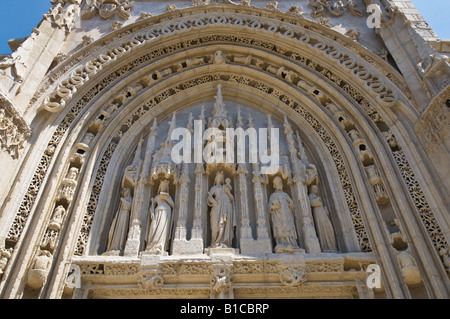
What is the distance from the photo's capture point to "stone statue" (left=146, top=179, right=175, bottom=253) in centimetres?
800

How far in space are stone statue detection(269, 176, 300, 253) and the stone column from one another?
19 cm

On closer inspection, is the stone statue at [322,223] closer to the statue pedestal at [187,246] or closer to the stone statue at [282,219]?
the stone statue at [282,219]

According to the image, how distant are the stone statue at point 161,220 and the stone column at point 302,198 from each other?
8.30 feet

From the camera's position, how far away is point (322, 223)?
8445 millimetres

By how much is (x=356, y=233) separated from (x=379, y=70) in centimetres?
375

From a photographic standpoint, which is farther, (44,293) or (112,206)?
(112,206)

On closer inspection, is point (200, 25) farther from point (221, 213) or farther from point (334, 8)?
point (221, 213)

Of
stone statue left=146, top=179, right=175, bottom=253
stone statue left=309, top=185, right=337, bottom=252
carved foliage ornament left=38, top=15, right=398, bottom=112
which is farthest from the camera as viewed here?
carved foliage ornament left=38, top=15, right=398, bottom=112

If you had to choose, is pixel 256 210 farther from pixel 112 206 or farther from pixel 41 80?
pixel 41 80

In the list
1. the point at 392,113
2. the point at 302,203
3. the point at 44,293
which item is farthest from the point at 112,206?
the point at 392,113

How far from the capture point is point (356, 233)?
8062 millimetres

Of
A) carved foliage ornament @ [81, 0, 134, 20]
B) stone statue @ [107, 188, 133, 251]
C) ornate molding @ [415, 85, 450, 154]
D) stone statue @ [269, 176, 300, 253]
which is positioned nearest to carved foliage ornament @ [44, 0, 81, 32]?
carved foliage ornament @ [81, 0, 134, 20]

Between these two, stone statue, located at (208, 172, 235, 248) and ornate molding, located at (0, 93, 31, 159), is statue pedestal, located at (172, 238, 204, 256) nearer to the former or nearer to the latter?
stone statue, located at (208, 172, 235, 248)

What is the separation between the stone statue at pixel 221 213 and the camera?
26.6 ft
